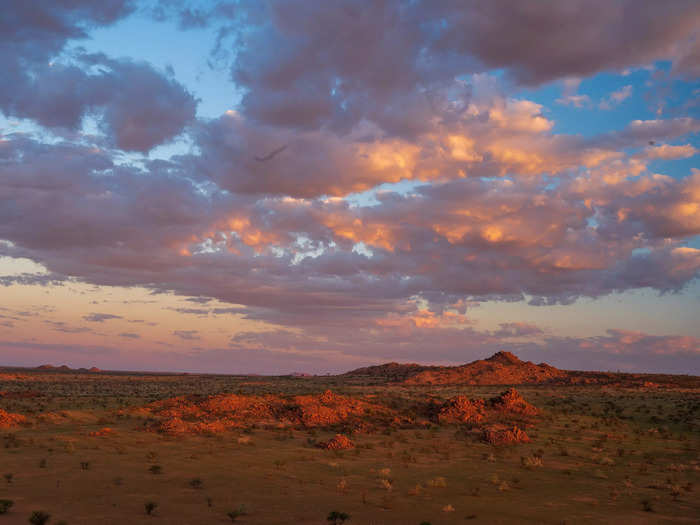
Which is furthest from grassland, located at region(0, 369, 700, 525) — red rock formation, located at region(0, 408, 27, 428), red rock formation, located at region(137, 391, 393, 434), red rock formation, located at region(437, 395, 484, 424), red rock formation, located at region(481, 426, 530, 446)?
red rock formation, located at region(437, 395, 484, 424)

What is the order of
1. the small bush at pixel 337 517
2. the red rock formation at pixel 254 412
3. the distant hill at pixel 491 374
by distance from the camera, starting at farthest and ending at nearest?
1. the distant hill at pixel 491 374
2. the red rock formation at pixel 254 412
3. the small bush at pixel 337 517

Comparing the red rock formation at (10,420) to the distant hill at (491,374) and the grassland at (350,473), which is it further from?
the distant hill at (491,374)

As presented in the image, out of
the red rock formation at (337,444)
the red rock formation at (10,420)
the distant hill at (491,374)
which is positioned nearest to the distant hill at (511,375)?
the distant hill at (491,374)

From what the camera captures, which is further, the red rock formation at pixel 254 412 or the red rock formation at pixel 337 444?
the red rock formation at pixel 254 412

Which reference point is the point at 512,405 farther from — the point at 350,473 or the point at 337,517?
the point at 337,517

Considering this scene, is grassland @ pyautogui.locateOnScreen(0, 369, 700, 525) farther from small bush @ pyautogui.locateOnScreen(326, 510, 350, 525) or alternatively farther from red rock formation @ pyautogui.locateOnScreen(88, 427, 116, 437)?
small bush @ pyautogui.locateOnScreen(326, 510, 350, 525)

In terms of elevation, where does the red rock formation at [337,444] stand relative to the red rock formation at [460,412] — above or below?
below

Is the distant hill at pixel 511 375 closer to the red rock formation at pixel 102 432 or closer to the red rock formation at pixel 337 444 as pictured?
the red rock formation at pixel 337 444

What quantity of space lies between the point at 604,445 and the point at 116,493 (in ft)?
92.5

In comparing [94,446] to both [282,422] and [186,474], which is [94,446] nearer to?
[186,474]

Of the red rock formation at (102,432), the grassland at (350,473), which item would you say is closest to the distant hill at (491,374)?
the grassland at (350,473)

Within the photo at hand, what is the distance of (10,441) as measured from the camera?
30.3 m

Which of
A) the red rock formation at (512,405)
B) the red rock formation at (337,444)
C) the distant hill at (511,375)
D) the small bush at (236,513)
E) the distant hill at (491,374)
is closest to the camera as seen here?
the small bush at (236,513)

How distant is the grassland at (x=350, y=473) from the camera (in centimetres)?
1769
